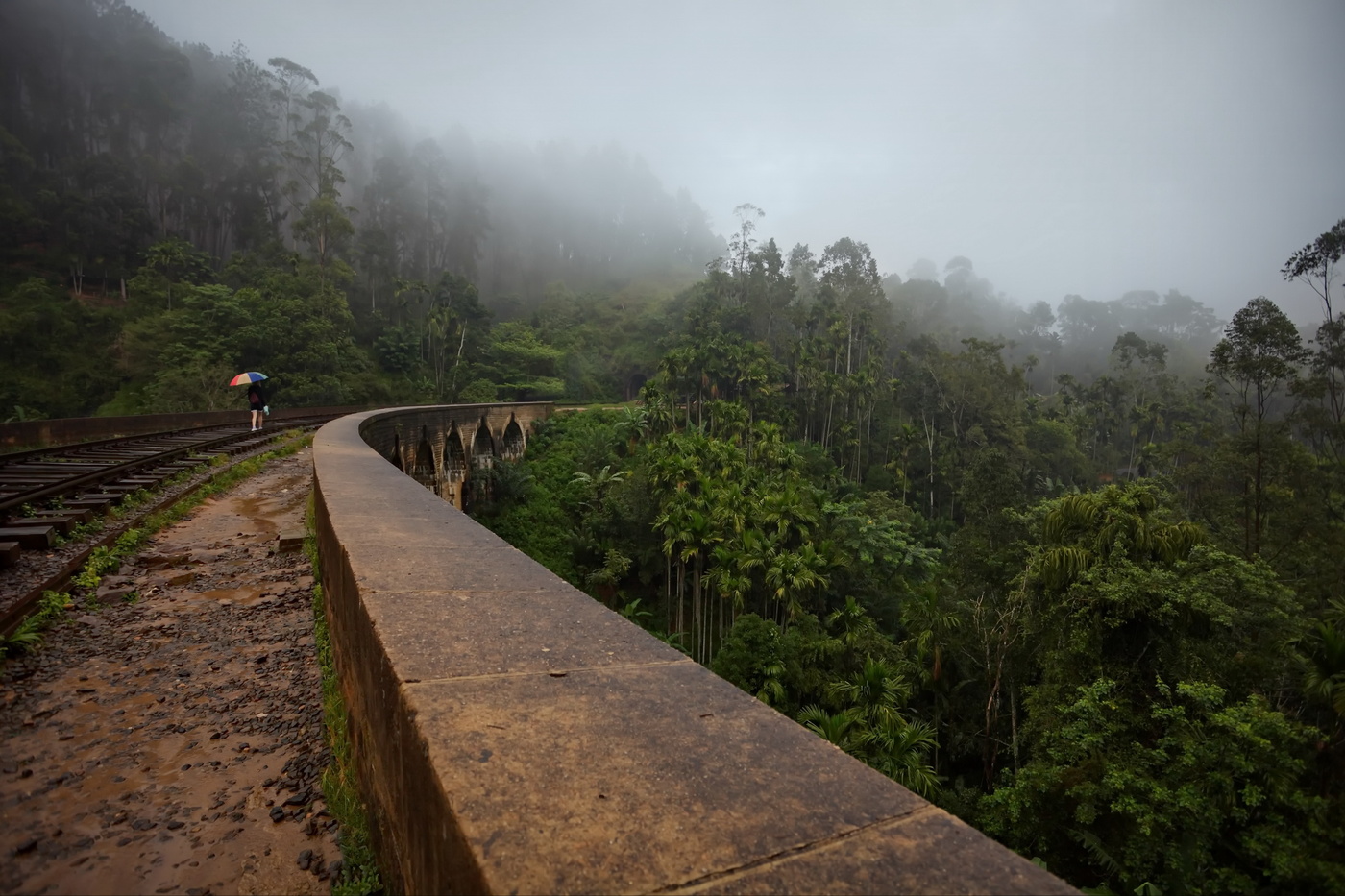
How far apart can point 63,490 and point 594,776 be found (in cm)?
763

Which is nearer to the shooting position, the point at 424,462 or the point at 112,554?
the point at 112,554

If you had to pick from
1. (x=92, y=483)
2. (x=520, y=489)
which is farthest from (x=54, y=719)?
(x=520, y=489)

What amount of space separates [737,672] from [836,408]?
31.2 metres

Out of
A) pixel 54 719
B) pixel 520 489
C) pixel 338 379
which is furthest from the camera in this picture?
Answer: pixel 338 379

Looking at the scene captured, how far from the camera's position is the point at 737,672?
51.5 ft

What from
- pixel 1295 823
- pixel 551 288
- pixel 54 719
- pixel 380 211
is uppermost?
pixel 380 211

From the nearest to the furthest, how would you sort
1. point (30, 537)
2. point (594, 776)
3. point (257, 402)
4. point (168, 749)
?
point (594, 776), point (168, 749), point (30, 537), point (257, 402)

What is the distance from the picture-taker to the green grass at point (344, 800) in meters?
1.78

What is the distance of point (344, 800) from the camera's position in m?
2.10

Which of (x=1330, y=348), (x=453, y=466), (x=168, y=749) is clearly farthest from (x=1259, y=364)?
(x=168, y=749)

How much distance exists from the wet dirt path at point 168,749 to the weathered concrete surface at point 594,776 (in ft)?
1.14

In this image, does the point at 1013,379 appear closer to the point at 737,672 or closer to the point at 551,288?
the point at 737,672

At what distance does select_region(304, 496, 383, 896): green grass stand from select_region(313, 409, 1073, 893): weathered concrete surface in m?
0.10

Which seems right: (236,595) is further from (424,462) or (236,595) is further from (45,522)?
(424,462)
